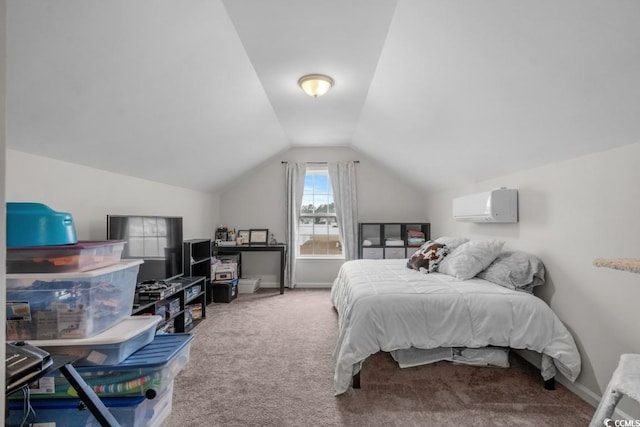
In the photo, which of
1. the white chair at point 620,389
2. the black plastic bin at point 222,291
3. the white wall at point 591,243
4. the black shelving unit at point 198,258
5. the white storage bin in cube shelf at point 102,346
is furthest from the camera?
the black plastic bin at point 222,291

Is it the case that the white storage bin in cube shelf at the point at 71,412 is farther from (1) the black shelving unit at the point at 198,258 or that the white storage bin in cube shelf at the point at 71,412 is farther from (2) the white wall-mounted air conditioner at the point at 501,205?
(2) the white wall-mounted air conditioner at the point at 501,205

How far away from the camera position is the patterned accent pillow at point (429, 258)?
3060 millimetres

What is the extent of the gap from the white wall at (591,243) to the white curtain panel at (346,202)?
2.76 metres

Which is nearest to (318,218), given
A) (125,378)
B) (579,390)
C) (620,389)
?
(579,390)

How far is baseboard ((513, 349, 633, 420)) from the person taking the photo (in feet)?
5.70

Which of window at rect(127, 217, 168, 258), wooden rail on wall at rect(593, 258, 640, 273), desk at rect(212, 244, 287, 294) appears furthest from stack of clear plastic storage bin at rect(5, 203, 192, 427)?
desk at rect(212, 244, 287, 294)

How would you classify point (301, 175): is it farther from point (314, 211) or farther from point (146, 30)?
point (146, 30)

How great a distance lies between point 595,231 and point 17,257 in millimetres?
3213

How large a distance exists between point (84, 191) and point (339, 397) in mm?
2445

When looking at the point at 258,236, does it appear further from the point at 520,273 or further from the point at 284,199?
the point at 520,273

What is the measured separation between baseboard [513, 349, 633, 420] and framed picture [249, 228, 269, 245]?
375cm

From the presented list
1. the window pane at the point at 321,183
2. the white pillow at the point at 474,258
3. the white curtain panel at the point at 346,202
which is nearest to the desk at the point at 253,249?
the white curtain panel at the point at 346,202

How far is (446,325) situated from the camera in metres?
2.14

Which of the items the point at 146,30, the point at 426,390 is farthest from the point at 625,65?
the point at 146,30
